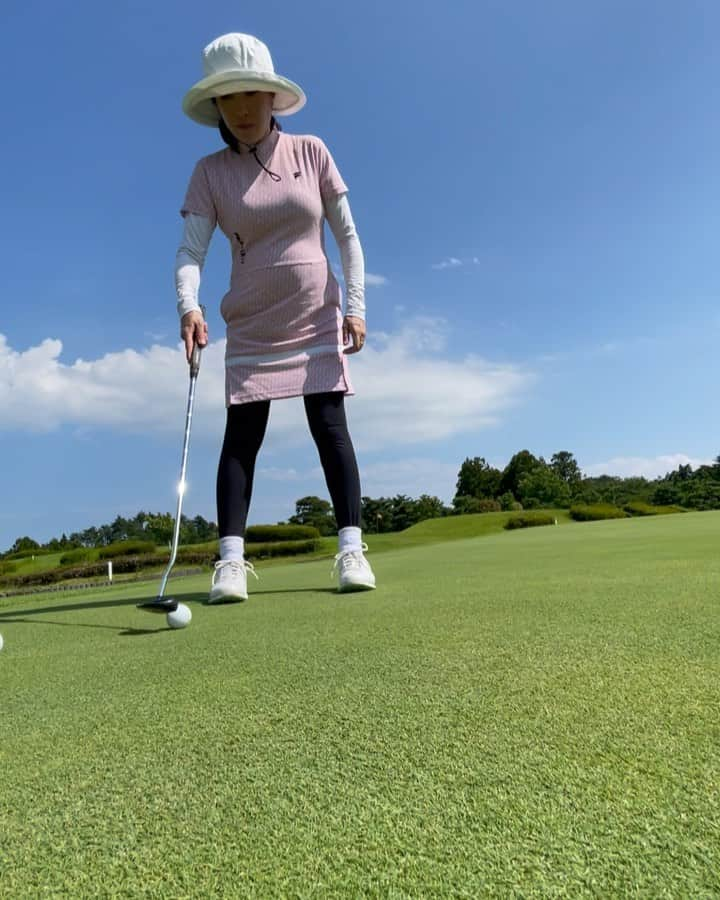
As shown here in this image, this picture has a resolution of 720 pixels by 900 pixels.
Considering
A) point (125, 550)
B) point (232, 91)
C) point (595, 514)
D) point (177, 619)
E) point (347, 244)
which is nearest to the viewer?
point (177, 619)

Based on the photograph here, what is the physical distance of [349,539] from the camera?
334 centimetres

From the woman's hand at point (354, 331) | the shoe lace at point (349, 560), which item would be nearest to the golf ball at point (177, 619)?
the shoe lace at point (349, 560)

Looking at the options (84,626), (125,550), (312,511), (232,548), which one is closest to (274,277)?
(232,548)

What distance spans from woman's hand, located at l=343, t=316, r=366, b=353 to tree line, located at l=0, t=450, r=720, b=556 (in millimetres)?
34618

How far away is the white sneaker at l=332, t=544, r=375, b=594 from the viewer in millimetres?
3074

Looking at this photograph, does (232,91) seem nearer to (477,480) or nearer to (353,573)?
(353,573)

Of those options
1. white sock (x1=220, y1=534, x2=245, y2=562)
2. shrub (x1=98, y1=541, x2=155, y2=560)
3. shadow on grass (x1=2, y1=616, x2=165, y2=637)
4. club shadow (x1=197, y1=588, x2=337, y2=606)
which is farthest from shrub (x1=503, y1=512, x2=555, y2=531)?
shadow on grass (x1=2, y1=616, x2=165, y2=637)

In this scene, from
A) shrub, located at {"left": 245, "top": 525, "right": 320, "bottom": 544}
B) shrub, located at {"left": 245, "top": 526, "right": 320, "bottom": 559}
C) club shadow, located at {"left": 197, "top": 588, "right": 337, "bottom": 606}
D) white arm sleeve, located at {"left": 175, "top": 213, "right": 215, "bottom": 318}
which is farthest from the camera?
shrub, located at {"left": 245, "top": 525, "right": 320, "bottom": 544}

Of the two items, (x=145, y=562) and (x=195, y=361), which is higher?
(x=195, y=361)

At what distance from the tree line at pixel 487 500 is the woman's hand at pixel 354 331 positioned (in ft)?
114

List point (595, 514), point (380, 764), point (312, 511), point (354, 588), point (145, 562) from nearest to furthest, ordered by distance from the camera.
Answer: point (380, 764)
point (354, 588)
point (145, 562)
point (595, 514)
point (312, 511)

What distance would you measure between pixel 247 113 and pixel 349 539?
89.6 inches

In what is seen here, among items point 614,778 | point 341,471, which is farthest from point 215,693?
point 341,471

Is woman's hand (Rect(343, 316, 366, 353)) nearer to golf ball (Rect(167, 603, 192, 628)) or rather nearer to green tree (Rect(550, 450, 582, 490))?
golf ball (Rect(167, 603, 192, 628))
